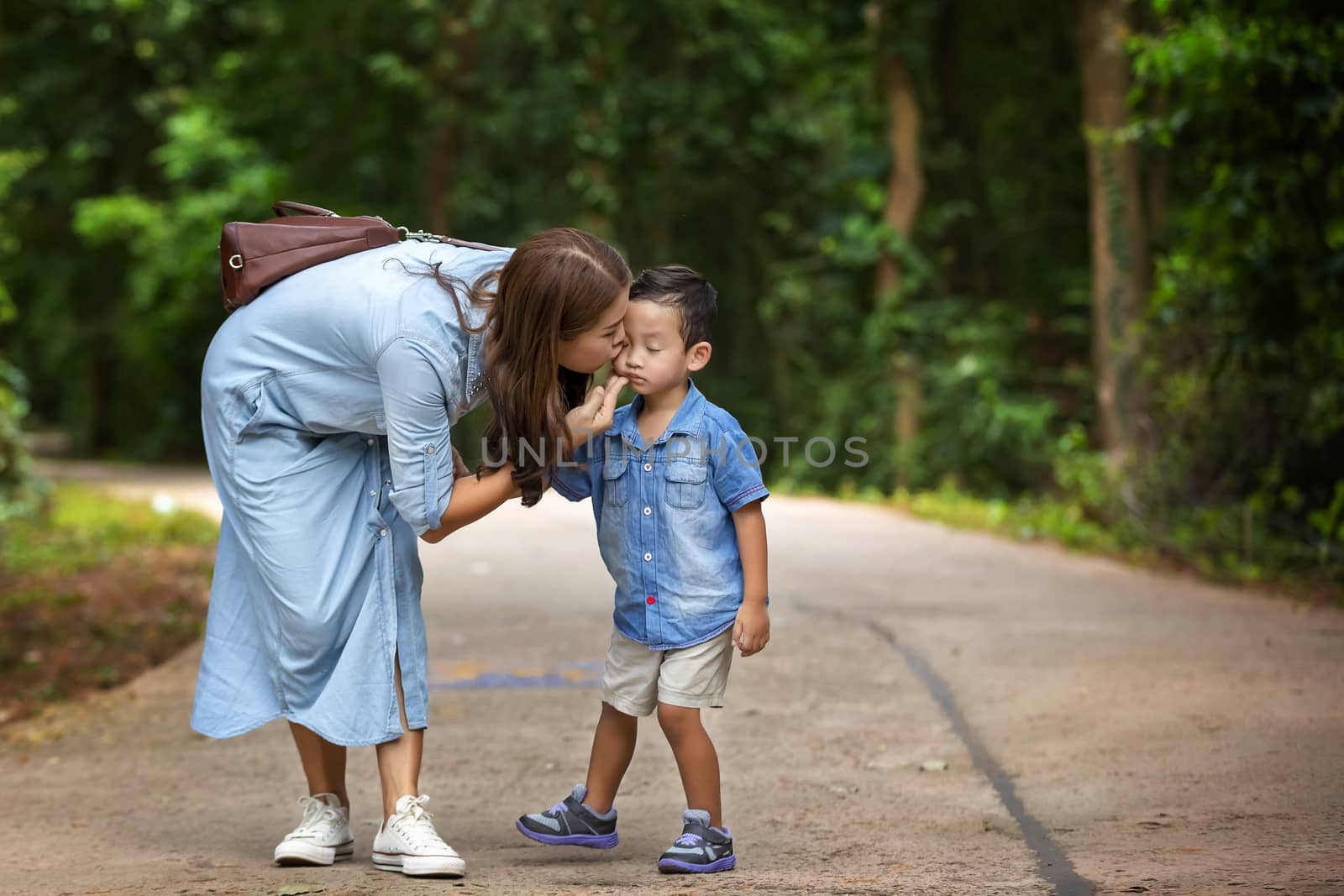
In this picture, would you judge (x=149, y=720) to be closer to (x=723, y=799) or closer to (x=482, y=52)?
(x=723, y=799)

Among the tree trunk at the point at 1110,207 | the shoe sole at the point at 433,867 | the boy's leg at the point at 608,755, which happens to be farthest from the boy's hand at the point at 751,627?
the tree trunk at the point at 1110,207

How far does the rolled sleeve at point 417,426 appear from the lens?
12.2 ft

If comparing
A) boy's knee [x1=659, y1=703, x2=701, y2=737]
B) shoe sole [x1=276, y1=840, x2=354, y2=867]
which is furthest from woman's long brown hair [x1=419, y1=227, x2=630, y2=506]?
shoe sole [x1=276, y1=840, x2=354, y2=867]

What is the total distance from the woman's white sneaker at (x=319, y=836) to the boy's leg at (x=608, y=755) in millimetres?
649

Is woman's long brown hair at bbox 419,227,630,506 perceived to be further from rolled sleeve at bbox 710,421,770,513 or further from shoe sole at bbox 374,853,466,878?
shoe sole at bbox 374,853,466,878

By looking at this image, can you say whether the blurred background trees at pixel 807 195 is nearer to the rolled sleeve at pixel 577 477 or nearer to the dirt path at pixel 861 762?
the dirt path at pixel 861 762

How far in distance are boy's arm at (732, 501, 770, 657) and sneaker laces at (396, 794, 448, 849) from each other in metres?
0.89

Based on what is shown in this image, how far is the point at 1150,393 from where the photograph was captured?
38.1 feet

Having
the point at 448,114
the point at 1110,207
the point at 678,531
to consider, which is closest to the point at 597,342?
the point at 678,531

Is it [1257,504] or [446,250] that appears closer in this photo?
[446,250]

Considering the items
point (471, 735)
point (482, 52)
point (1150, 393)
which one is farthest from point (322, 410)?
point (482, 52)

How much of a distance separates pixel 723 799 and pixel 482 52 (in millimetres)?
23257

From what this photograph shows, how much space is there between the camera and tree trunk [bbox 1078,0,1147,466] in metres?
16.6

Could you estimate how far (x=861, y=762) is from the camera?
17.8ft
